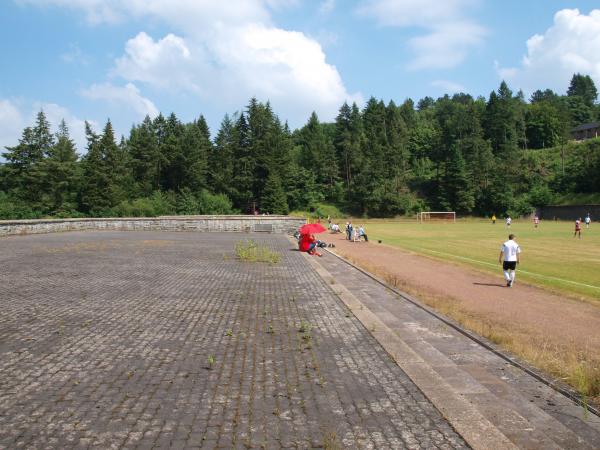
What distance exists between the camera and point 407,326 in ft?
30.3

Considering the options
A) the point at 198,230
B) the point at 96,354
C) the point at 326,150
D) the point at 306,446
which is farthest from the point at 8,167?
the point at 306,446

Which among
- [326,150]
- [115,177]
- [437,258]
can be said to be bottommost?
[437,258]

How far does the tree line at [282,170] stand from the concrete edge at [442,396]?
4969 cm

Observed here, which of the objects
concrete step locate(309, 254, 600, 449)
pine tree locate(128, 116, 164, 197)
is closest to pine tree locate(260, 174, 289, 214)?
pine tree locate(128, 116, 164, 197)

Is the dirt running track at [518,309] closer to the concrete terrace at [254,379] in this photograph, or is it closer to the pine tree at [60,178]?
the concrete terrace at [254,379]

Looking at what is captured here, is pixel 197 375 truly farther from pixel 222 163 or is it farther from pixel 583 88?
pixel 583 88

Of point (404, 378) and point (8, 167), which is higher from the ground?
point (8, 167)

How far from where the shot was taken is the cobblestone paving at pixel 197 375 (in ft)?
14.9

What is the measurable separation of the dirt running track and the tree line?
1720 inches

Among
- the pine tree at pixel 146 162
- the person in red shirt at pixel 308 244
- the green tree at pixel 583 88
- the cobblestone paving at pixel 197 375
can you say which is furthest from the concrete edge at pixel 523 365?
the green tree at pixel 583 88

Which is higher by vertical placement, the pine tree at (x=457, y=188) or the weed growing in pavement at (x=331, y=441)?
the pine tree at (x=457, y=188)

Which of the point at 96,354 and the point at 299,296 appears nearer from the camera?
the point at 96,354

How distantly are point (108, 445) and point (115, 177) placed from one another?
65959 mm

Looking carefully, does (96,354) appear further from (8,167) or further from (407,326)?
(8,167)
